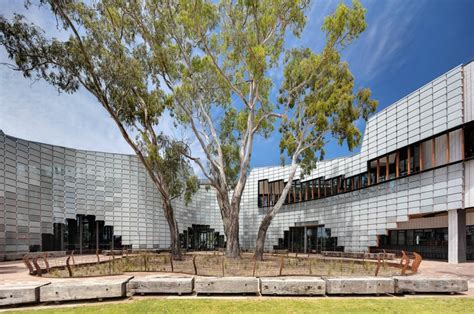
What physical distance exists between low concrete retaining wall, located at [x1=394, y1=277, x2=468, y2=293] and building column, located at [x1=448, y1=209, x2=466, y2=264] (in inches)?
408

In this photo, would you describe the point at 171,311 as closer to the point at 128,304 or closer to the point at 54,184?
the point at 128,304

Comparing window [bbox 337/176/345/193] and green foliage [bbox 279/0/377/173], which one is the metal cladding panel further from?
window [bbox 337/176/345/193]

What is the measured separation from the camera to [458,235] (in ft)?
65.7

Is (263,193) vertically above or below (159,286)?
above

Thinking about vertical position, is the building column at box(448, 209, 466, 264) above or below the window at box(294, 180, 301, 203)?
below

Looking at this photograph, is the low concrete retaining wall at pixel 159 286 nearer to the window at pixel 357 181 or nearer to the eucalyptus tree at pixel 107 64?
the eucalyptus tree at pixel 107 64

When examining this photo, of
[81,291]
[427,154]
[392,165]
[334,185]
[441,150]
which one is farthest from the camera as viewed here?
[334,185]

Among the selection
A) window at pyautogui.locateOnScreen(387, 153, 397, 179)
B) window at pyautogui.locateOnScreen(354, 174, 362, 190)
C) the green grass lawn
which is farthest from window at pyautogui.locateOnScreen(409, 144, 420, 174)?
the green grass lawn

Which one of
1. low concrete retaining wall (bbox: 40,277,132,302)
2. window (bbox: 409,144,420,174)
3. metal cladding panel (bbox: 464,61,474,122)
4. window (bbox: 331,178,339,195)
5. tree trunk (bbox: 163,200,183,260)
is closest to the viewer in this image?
low concrete retaining wall (bbox: 40,277,132,302)

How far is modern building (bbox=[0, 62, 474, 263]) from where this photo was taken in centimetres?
2036

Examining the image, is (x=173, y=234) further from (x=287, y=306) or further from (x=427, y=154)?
(x=427, y=154)

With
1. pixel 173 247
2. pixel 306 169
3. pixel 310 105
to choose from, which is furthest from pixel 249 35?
pixel 173 247

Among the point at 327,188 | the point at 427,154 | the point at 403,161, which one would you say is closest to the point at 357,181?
the point at 327,188

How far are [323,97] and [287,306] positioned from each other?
16.6 metres
